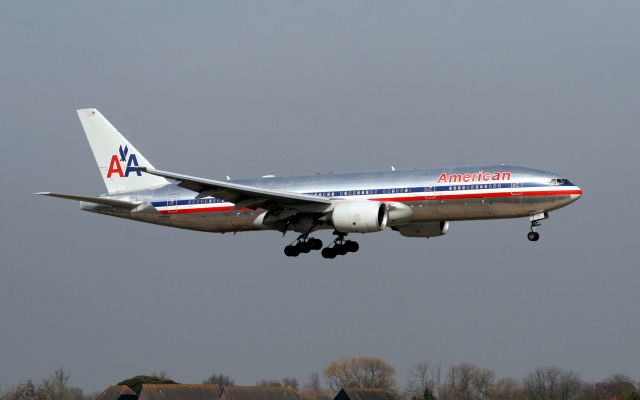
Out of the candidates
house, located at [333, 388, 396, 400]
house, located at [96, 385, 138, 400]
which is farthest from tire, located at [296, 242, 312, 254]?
house, located at [96, 385, 138, 400]

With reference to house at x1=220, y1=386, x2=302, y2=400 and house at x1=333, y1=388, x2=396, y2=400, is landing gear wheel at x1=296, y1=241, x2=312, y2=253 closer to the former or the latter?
house at x1=220, y1=386, x2=302, y2=400

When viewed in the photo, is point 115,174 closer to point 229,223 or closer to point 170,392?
point 229,223

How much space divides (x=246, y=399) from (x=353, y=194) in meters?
35.7

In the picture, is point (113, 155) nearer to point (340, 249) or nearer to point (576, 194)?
point (340, 249)

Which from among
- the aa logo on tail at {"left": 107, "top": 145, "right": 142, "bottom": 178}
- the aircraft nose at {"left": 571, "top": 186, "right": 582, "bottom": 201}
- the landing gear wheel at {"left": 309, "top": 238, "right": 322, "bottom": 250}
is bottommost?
the landing gear wheel at {"left": 309, "top": 238, "right": 322, "bottom": 250}

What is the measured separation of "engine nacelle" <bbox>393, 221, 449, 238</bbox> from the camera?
6988 cm

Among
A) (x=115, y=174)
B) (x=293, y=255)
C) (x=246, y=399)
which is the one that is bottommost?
(x=246, y=399)

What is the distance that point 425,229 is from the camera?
7000 centimetres

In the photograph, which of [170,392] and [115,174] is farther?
[170,392]

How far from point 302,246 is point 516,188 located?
13408mm

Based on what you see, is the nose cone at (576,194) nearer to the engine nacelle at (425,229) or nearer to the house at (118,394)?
the engine nacelle at (425,229)

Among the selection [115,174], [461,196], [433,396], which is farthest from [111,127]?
[433,396]

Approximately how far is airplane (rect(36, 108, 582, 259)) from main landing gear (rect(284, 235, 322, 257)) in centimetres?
6

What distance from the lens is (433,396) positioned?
9612 cm
